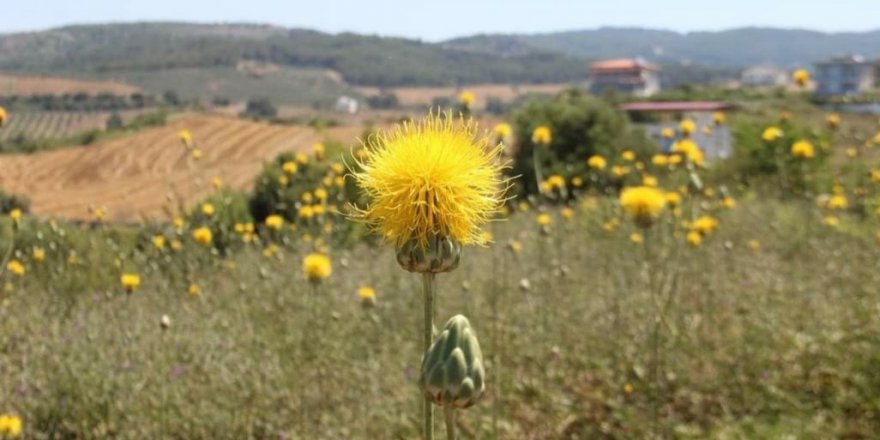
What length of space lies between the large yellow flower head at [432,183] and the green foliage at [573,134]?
739 inches

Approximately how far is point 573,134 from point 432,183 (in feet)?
68.1

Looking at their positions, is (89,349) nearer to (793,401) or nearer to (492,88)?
(793,401)

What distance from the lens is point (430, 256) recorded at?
1.48 m

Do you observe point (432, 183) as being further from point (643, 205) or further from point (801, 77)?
point (801, 77)

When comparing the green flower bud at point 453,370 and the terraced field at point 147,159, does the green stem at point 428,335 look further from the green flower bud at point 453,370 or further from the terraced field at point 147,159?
the terraced field at point 147,159

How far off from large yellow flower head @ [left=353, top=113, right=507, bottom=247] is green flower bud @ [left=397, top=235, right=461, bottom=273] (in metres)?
0.01

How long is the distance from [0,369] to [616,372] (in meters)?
3.72

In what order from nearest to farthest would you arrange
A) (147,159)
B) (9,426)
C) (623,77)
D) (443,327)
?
1. (443,327)
2. (9,426)
3. (147,159)
4. (623,77)

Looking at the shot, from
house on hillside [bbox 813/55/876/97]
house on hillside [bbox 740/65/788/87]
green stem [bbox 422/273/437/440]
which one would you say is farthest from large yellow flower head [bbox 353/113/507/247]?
house on hillside [bbox 740/65/788/87]

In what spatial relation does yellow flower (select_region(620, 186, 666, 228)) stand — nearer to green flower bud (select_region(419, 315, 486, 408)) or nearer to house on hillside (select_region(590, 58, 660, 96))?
green flower bud (select_region(419, 315, 486, 408))

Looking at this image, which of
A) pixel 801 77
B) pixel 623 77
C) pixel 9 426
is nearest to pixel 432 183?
pixel 9 426

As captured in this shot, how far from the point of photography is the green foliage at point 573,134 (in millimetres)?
21141

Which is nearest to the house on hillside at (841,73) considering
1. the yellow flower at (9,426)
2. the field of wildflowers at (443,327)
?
the field of wildflowers at (443,327)

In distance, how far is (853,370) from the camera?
13.7 feet
